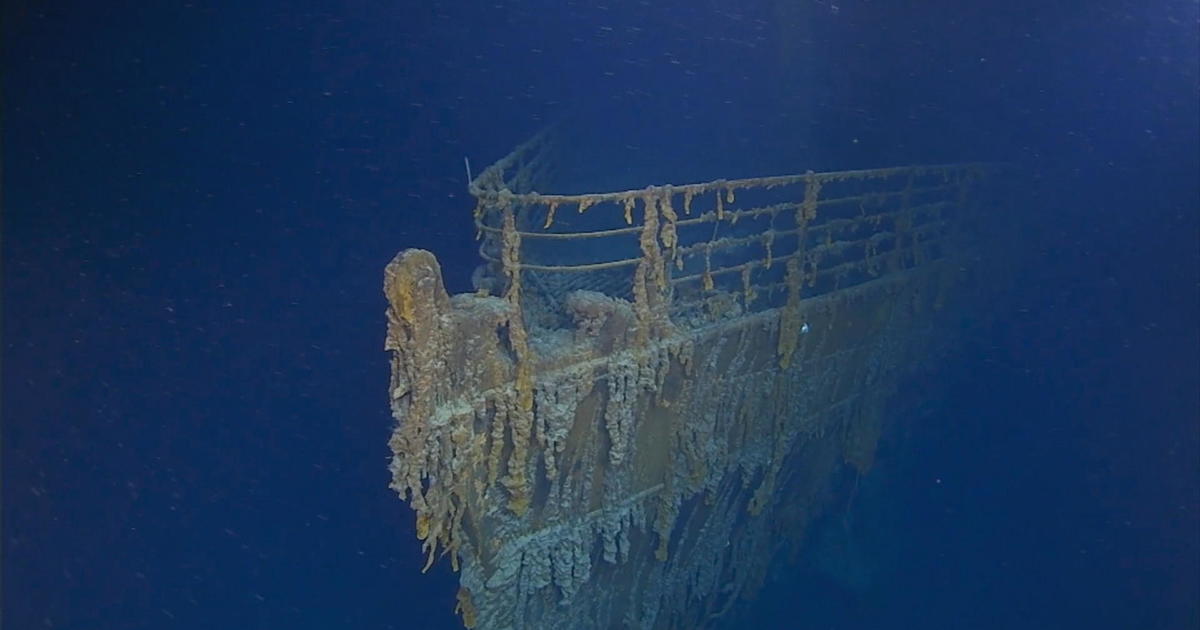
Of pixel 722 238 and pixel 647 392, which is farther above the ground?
pixel 722 238

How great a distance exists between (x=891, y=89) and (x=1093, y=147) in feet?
4.08

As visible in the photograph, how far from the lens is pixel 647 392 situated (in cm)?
392

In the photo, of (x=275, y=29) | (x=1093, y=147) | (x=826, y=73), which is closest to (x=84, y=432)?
(x=275, y=29)

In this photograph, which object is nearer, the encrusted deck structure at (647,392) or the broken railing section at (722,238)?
the encrusted deck structure at (647,392)

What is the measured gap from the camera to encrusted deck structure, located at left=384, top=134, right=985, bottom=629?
343 cm

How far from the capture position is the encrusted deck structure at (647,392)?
343cm

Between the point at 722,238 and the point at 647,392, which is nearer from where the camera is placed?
the point at 647,392

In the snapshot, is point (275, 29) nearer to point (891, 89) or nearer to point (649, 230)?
point (649, 230)

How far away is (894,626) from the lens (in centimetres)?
638

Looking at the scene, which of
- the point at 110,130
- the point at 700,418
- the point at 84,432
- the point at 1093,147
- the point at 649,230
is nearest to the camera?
the point at 649,230

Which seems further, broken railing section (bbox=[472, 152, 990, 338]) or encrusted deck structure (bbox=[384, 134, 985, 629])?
broken railing section (bbox=[472, 152, 990, 338])

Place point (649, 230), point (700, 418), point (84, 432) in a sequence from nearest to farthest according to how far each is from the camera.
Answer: point (649, 230) < point (700, 418) < point (84, 432)

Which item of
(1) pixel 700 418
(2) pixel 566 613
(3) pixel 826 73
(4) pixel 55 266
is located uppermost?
(3) pixel 826 73

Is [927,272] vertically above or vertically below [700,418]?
above
